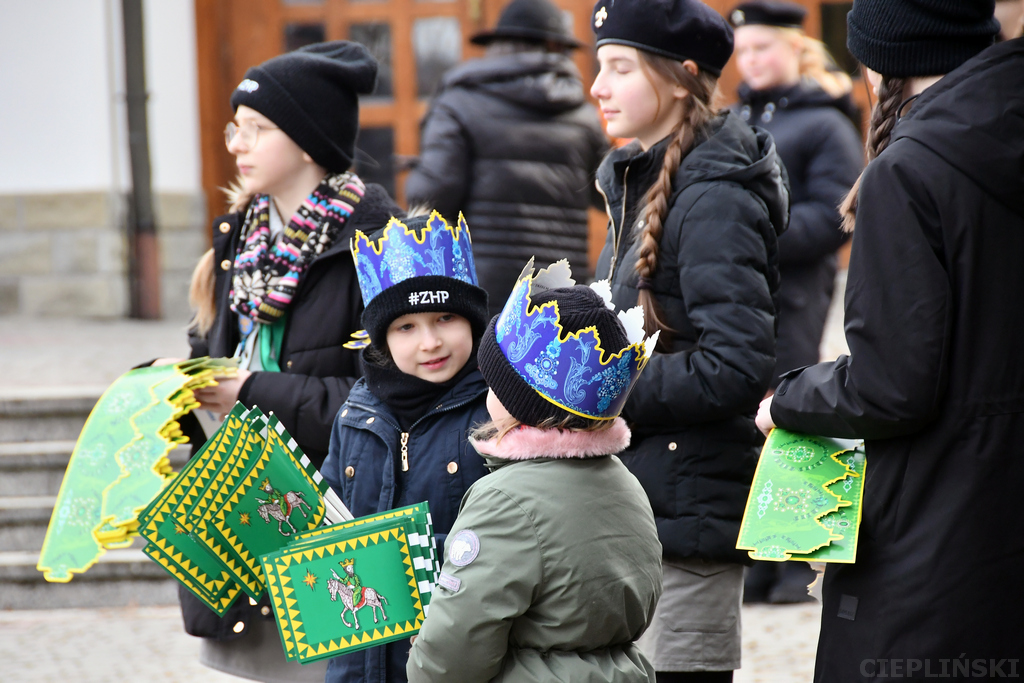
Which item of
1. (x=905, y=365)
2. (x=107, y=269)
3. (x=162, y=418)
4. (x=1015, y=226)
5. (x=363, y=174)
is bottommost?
(x=107, y=269)

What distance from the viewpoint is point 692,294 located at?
8.18 ft

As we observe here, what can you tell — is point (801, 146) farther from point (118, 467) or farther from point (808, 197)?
point (118, 467)

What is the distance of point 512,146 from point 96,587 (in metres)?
2.57

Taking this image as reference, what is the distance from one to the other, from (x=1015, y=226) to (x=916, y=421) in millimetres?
360

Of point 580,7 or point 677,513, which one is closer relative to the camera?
point 677,513

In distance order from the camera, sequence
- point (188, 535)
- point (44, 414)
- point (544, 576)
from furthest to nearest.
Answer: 1. point (44, 414)
2. point (188, 535)
3. point (544, 576)

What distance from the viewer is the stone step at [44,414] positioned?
520 centimetres

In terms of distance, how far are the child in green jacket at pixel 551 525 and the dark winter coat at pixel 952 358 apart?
410 mm

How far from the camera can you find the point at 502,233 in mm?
4844

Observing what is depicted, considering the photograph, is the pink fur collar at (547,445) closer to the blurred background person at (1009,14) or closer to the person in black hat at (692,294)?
the person in black hat at (692,294)

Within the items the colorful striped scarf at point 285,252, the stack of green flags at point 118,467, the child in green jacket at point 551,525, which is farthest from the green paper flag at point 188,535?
the colorful striped scarf at point 285,252

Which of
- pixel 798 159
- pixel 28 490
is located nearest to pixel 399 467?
pixel 798 159

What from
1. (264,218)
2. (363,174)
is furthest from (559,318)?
(363,174)

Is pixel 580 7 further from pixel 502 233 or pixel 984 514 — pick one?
pixel 984 514
